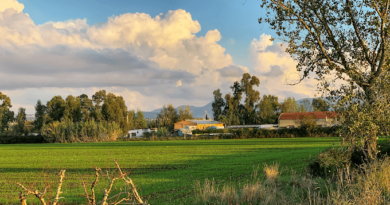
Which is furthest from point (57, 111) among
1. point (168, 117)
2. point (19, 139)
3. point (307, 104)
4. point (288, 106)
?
point (307, 104)

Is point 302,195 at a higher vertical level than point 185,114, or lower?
lower

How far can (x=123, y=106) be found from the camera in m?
77.9

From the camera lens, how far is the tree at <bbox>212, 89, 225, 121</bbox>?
94.8m

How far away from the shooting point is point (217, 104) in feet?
315

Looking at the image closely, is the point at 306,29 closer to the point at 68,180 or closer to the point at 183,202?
the point at 183,202

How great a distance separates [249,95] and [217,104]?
12.2m

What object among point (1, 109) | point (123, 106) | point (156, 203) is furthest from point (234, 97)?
point (156, 203)

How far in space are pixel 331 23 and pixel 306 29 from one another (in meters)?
0.79

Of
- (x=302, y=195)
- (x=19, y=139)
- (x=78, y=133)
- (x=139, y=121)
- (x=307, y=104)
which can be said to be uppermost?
(x=307, y=104)

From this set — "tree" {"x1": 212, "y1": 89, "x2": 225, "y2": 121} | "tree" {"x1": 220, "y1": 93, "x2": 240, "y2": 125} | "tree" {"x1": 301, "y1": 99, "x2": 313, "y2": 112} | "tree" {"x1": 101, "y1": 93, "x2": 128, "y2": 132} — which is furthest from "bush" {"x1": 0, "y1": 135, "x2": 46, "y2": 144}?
"tree" {"x1": 301, "y1": 99, "x2": 313, "y2": 112}

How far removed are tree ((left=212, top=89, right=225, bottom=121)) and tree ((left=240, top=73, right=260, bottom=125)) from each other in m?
8.84

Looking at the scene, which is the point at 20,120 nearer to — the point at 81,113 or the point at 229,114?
the point at 81,113

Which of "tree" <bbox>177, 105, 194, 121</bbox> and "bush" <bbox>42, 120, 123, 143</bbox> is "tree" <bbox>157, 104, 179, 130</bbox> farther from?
"bush" <bbox>42, 120, 123, 143</bbox>

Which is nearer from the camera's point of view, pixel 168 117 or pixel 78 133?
pixel 78 133
